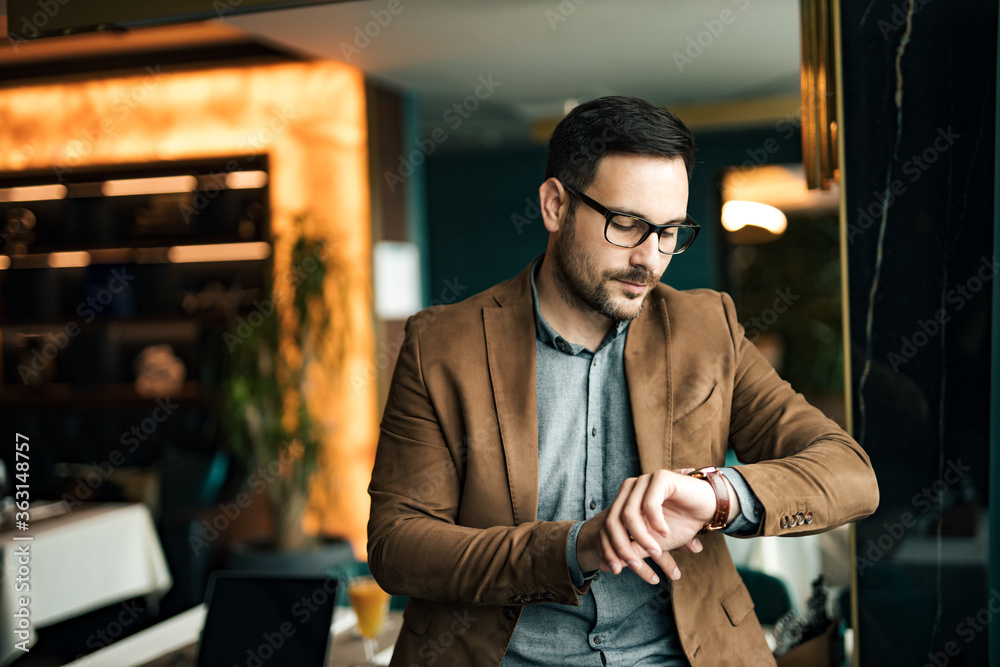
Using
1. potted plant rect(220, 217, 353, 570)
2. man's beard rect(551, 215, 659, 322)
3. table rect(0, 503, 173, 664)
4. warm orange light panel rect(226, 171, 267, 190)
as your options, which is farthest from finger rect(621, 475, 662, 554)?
warm orange light panel rect(226, 171, 267, 190)

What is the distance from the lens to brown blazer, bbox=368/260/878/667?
1330 millimetres

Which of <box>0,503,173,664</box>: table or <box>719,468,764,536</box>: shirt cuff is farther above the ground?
<box>719,468,764,536</box>: shirt cuff

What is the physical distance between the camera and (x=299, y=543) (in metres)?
4.55

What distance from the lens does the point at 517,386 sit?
58.4 inches

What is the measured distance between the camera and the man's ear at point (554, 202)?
151 centimetres

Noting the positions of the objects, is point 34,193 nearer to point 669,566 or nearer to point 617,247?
point 617,247

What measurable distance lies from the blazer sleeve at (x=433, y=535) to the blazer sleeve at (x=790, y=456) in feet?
1.01

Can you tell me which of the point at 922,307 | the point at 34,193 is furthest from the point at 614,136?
the point at 34,193

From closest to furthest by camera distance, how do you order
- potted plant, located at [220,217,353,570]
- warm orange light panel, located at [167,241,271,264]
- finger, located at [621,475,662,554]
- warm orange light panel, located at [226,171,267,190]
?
1. finger, located at [621,475,662,554]
2. potted plant, located at [220,217,353,570]
3. warm orange light panel, located at [226,171,267,190]
4. warm orange light panel, located at [167,241,271,264]

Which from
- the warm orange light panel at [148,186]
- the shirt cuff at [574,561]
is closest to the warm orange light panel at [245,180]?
the warm orange light panel at [148,186]

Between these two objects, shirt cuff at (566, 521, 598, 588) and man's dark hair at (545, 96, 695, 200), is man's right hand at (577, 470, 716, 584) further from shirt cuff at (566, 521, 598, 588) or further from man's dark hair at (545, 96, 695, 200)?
man's dark hair at (545, 96, 695, 200)

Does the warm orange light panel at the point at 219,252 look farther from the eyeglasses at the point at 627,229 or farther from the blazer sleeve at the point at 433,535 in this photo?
the eyeglasses at the point at 627,229

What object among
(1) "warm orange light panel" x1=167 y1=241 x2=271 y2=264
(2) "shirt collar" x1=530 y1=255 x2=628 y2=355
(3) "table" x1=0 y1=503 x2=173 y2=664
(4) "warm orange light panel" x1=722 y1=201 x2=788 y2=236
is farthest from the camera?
(4) "warm orange light panel" x1=722 y1=201 x2=788 y2=236

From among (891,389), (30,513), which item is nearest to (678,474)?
(891,389)
